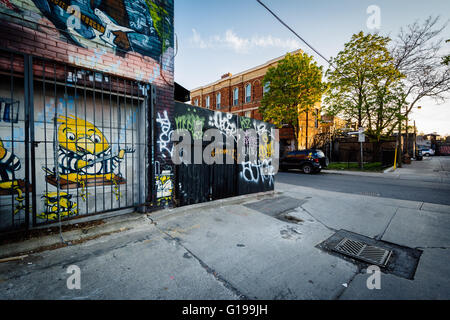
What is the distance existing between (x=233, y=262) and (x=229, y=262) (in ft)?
0.18

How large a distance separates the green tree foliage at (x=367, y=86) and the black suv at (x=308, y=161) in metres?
5.79

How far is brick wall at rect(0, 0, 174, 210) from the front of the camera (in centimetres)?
286

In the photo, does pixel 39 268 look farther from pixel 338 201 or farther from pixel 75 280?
pixel 338 201

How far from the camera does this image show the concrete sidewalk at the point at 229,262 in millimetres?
1972

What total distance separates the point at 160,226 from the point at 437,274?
4.07 meters

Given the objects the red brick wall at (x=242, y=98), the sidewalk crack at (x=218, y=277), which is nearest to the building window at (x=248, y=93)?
the red brick wall at (x=242, y=98)

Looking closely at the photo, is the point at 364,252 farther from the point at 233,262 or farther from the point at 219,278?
the point at 219,278

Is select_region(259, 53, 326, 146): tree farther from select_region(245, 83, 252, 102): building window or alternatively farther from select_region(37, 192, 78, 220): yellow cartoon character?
select_region(37, 192, 78, 220): yellow cartoon character

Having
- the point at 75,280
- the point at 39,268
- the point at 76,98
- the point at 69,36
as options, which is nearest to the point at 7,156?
the point at 76,98

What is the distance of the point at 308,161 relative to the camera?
43.1ft

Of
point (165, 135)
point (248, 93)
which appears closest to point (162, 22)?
point (165, 135)

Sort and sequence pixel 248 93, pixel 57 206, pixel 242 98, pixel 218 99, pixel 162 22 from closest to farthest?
pixel 57 206
pixel 162 22
pixel 248 93
pixel 242 98
pixel 218 99

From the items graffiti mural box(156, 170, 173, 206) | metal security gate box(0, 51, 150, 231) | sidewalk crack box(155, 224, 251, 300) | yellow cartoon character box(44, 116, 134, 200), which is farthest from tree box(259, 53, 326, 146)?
sidewalk crack box(155, 224, 251, 300)

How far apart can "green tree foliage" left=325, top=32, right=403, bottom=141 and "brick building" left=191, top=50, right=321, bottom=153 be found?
2711mm
